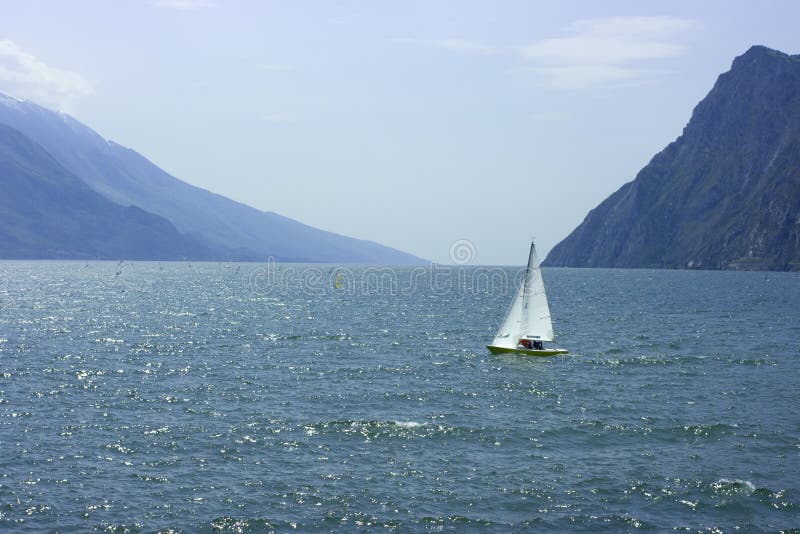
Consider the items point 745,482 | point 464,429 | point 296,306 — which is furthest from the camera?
point 296,306

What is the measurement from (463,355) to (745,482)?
42.2m

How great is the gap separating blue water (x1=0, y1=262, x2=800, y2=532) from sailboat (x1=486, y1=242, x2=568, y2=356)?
2.68 metres

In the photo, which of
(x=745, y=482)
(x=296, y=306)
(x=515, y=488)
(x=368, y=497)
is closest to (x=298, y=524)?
(x=368, y=497)

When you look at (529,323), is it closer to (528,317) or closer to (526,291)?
(528,317)

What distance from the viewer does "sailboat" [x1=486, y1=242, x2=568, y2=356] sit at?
74.4m

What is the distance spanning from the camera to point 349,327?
341 ft

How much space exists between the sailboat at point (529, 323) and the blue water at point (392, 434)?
2.68 metres

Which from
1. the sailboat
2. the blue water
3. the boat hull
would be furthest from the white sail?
the blue water

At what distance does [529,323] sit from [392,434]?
114 feet

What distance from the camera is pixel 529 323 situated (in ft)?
249

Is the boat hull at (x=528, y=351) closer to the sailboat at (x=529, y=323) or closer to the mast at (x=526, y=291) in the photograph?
the sailboat at (x=529, y=323)

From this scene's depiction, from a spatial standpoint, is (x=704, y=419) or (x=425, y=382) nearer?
(x=704, y=419)

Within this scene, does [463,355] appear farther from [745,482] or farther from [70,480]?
[70,480]

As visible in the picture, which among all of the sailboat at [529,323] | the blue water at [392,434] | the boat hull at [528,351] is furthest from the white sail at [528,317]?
the blue water at [392,434]
